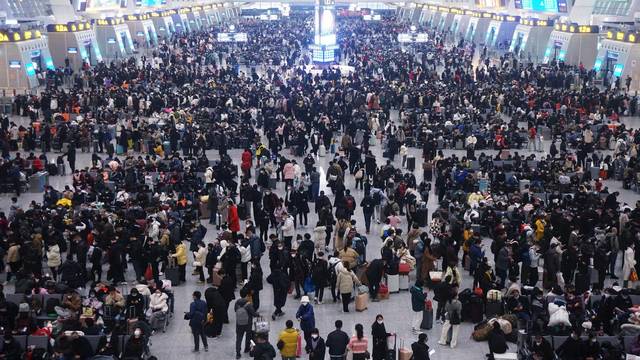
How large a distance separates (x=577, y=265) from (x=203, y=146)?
13.8m

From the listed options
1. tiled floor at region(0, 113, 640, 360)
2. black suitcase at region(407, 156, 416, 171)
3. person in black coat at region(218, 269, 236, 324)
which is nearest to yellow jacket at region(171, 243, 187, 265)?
tiled floor at region(0, 113, 640, 360)

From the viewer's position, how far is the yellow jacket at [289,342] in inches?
472

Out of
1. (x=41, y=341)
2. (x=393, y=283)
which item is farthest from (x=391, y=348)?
(x=41, y=341)

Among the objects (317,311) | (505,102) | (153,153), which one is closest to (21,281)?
(317,311)

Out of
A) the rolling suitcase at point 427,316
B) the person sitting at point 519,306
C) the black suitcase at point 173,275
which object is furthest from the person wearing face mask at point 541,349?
the black suitcase at point 173,275

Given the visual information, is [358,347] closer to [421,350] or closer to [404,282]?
[421,350]

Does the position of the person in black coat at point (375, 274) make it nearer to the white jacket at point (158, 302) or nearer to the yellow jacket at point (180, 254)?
the yellow jacket at point (180, 254)

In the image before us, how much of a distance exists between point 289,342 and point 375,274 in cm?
338

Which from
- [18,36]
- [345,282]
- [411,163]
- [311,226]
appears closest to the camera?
[345,282]

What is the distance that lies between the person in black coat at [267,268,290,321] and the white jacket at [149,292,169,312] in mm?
1720

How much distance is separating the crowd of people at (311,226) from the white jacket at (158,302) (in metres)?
0.03

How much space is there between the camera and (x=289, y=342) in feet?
39.5

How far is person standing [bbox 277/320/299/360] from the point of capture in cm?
1198

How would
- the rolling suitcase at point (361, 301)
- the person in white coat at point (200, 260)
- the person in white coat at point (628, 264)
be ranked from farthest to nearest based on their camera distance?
the person in white coat at point (200, 260)
the person in white coat at point (628, 264)
the rolling suitcase at point (361, 301)
